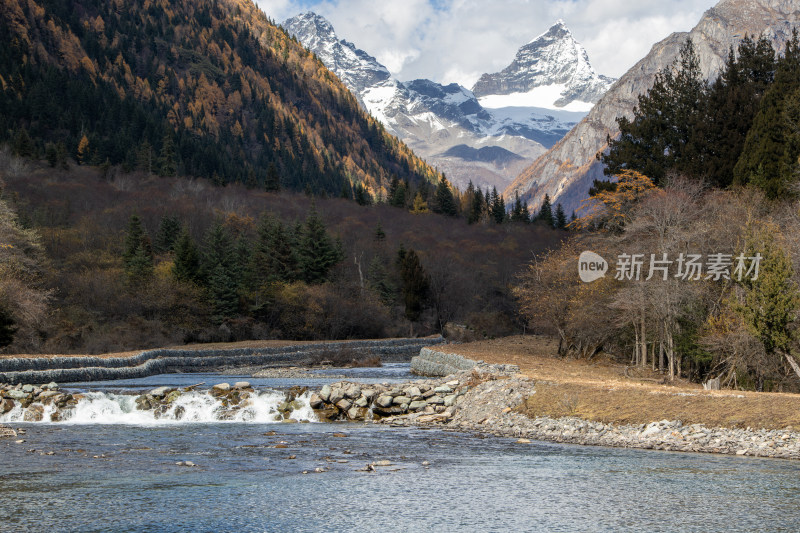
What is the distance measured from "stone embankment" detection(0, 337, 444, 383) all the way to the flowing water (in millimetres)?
15245

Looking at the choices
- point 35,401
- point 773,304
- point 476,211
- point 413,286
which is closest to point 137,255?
point 413,286

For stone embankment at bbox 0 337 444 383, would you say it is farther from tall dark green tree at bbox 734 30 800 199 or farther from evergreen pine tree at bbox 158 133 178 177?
evergreen pine tree at bbox 158 133 178 177

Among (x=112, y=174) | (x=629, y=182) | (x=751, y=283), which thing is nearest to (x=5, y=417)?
(x=751, y=283)

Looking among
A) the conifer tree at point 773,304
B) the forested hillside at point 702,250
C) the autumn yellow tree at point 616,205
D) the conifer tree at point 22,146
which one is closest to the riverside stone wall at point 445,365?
the forested hillside at point 702,250

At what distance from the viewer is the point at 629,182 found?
42.9 m

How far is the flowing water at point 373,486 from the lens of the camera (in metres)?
12.0

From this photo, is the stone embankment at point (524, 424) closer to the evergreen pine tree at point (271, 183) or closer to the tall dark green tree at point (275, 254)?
the tall dark green tree at point (275, 254)

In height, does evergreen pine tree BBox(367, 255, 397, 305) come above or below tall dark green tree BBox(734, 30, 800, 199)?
below

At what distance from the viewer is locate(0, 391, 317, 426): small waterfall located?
25.1 metres

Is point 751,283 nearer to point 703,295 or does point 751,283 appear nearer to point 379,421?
point 703,295

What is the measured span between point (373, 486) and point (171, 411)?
46.8 feet

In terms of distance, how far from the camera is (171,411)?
2631 centimetres

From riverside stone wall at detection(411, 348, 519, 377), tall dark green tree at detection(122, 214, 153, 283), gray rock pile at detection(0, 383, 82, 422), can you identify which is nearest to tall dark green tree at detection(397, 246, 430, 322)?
tall dark green tree at detection(122, 214, 153, 283)

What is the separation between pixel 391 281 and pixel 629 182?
154ft
